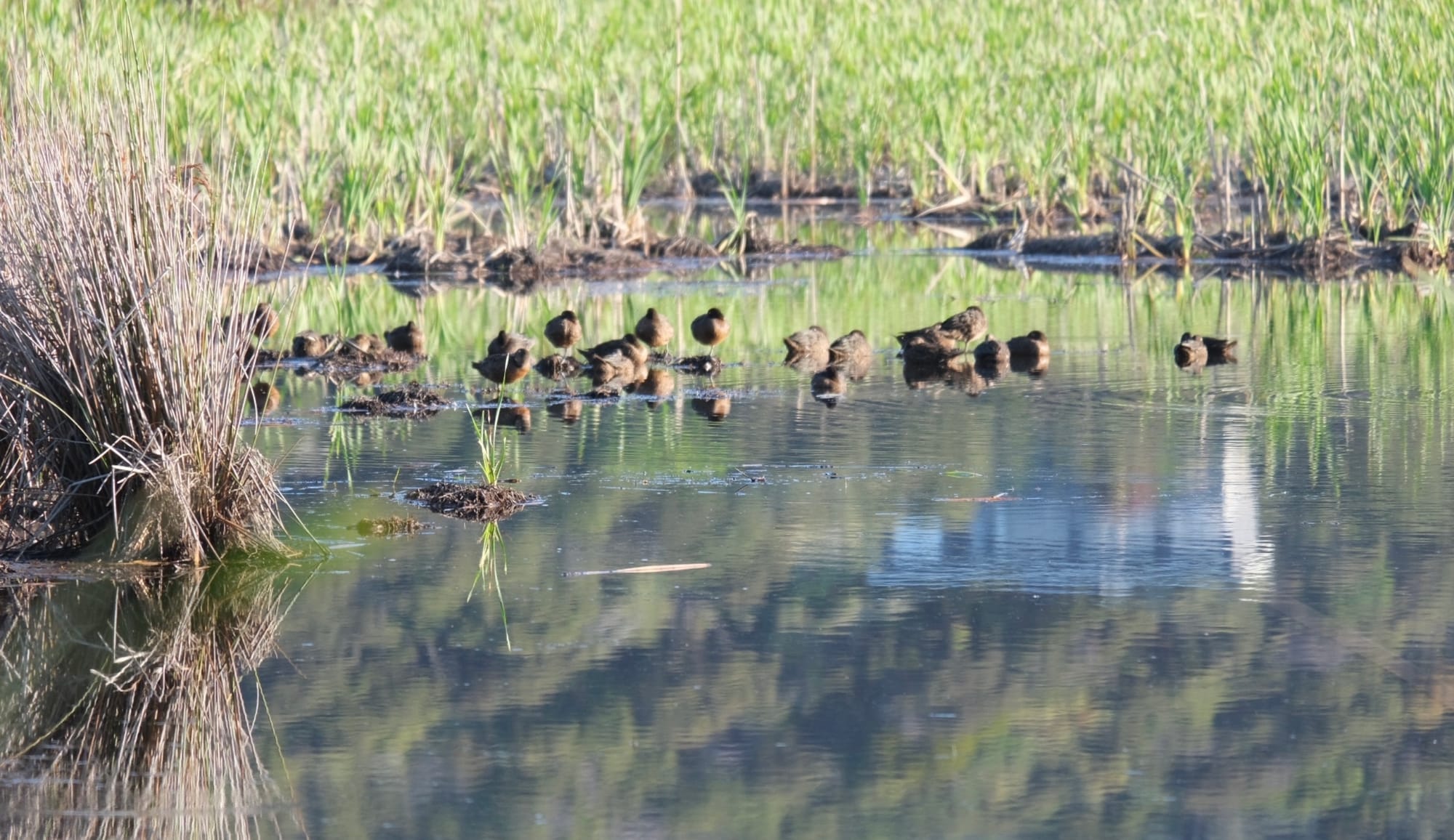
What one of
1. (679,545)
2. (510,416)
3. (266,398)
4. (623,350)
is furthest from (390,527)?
(623,350)

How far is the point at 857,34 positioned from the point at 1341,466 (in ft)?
60.1

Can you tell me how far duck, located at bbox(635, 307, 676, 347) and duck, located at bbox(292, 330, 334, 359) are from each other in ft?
5.65

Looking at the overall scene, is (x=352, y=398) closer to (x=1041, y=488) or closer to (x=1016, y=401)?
(x=1016, y=401)

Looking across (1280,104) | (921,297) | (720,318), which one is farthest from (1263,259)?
(720,318)

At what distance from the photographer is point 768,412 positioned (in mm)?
9625

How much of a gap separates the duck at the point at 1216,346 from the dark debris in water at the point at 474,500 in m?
4.69

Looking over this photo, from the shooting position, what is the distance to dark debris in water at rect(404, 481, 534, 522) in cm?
734

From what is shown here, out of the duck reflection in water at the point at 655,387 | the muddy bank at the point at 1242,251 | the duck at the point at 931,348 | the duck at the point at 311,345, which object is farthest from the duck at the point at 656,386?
the muddy bank at the point at 1242,251

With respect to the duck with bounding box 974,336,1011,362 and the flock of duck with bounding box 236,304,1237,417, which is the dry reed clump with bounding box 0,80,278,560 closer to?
the flock of duck with bounding box 236,304,1237,417

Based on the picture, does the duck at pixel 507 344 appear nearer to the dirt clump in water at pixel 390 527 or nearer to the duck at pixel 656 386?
the duck at pixel 656 386

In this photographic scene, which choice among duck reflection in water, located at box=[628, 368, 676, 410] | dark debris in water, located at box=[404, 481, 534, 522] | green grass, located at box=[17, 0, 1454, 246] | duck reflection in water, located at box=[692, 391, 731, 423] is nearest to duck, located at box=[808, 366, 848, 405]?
duck reflection in water, located at box=[692, 391, 731, 423]

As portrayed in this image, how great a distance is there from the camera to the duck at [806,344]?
37.6ft

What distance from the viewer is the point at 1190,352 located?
10.9m

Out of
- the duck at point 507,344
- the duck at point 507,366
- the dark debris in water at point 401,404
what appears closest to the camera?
the dark debris in water at point 401,404
